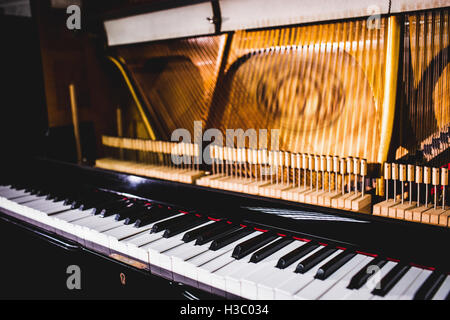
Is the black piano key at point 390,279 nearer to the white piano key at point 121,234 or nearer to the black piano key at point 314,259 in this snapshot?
the black piano key at point 314,259

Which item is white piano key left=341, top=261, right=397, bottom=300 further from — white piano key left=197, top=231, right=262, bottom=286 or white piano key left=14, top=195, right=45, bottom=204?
white piano key left=14, top=195, right=45, bottom=204

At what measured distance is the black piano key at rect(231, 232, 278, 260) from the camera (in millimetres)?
1740

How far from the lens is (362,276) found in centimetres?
147

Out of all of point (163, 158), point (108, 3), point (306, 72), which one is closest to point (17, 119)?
point (108, 3)

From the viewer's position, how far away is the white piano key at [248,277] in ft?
4.98

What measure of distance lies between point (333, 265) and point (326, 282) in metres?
0.12

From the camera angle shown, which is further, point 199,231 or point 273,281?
point 199,231

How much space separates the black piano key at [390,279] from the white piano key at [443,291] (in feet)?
0.46

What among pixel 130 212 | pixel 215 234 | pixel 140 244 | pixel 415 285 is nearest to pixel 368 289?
pixel 415 285

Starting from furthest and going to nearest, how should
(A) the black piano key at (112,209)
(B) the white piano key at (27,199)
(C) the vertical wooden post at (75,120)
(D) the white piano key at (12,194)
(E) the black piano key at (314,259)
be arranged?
(C) the vertical wooden post at (75,120), (D) the white piano key at (12,194), (B) the white piano key at (27,199), (A) the black piano key at (112,209), (E) the black piano key at (314,259)

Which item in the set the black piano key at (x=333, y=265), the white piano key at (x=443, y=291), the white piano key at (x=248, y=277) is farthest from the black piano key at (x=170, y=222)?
the white piano key at (x=443, y=291)

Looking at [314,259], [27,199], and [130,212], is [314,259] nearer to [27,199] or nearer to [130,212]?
[130,212]

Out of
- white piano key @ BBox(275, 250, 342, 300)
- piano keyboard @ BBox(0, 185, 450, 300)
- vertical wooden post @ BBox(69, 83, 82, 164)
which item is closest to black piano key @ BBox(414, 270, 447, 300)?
piano keyboard @ BBox(0, 185, 450, 300)

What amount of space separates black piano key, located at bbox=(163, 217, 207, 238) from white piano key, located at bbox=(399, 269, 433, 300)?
1170 mm
